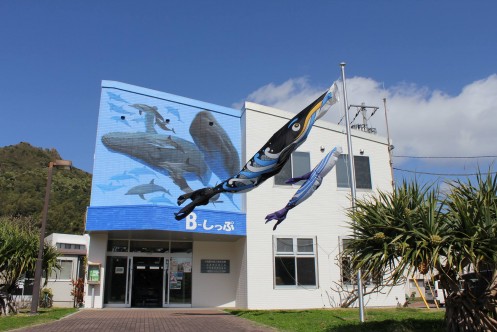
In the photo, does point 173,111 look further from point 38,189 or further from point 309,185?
point 38,189

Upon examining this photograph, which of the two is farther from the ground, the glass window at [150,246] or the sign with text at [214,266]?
the glass window at [150,246]

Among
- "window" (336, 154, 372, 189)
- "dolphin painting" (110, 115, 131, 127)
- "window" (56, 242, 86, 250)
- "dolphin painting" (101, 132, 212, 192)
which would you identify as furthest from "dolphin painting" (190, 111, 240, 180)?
"window" (56, 242, 86, 250)

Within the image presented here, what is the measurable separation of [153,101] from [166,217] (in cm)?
558

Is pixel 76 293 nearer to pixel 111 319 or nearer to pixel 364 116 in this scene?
pixel 111 319

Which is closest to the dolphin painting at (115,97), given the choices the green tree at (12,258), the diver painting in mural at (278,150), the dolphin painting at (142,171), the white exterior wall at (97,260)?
the dolphin painting at (142,171)

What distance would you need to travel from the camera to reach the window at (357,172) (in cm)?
2150

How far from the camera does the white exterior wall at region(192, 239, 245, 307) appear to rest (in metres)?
19.9

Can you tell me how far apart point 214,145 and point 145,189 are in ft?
12.2

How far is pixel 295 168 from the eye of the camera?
20.7m

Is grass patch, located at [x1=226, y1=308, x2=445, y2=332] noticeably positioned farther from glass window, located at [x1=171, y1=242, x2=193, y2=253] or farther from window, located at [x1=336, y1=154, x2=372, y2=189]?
window, located at [x1=336, y1=154, x2=372, y2=189]

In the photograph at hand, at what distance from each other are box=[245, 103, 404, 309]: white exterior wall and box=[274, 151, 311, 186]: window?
23cm

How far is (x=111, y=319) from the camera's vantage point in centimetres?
1395

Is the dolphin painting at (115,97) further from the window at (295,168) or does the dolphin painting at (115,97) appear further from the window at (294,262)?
the window at (294,262)

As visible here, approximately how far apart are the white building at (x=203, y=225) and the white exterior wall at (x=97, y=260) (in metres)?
0.04
